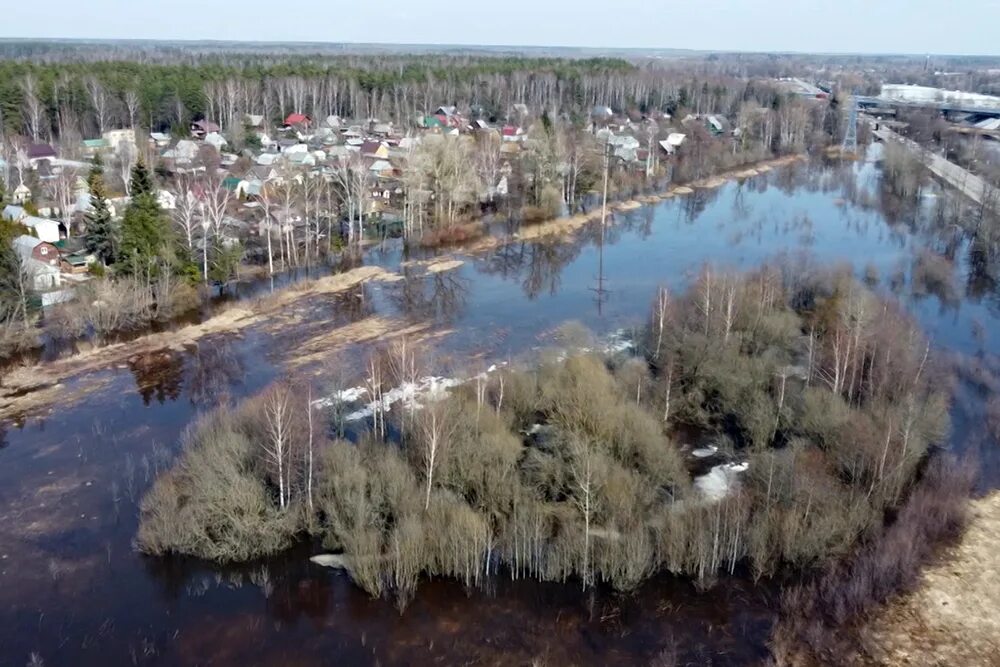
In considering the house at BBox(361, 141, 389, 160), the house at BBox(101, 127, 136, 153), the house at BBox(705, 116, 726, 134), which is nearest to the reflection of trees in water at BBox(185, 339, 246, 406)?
the house at BBox(361, 141, 389, 160)

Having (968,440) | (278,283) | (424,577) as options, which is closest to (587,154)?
(278,283)

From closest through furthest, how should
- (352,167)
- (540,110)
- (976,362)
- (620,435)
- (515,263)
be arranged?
(620,435), (976,362), (515,263), (352,167), (540,110)

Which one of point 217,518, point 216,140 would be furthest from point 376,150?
point 217,518

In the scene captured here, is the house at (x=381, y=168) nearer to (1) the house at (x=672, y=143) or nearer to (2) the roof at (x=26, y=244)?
(2) the roof at (x=26, y=244)

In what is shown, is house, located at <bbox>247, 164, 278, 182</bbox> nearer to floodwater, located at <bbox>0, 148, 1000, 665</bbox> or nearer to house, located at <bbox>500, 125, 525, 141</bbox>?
floodwater, located at <bbox>0, 148, 1000, 665</bbox>

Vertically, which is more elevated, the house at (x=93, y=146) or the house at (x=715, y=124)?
the house at (x=715, y=124)

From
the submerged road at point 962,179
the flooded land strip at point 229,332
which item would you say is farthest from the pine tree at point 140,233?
the submerged road at point 962,179

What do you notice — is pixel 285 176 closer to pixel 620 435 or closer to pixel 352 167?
pixel 352 167
